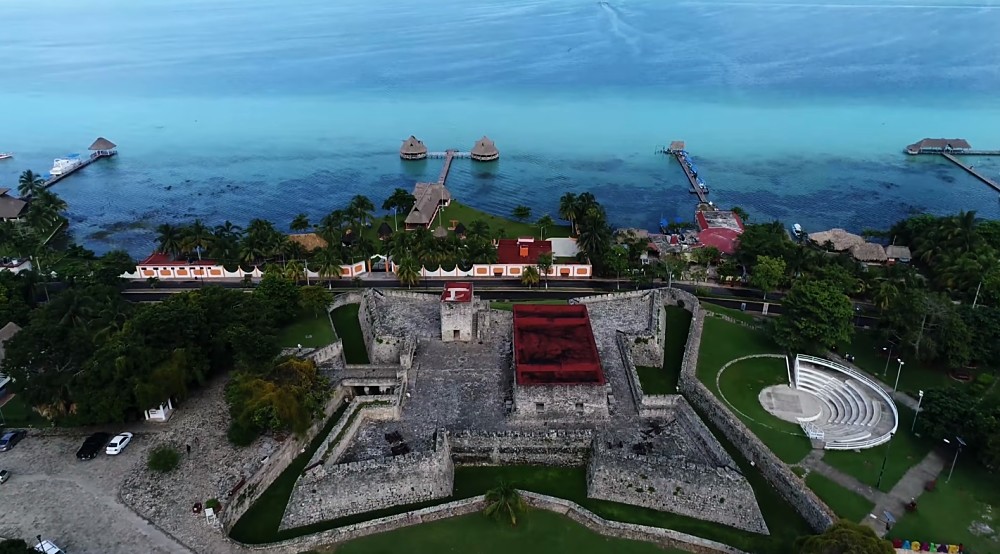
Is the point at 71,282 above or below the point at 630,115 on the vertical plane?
below

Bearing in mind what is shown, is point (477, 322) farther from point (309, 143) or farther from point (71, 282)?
point (309, 143)

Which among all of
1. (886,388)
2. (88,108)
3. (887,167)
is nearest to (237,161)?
(88,108)

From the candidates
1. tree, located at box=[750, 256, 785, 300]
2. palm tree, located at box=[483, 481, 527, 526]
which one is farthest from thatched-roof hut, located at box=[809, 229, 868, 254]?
palm tree, located at box=[483, 481, 527, 526]

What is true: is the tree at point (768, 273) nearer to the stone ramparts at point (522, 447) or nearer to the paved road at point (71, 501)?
the stone ramparts at point (522, 447)

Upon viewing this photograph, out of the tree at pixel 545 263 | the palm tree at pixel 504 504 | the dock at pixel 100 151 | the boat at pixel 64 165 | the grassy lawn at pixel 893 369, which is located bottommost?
the palm tree at pixel 504 504

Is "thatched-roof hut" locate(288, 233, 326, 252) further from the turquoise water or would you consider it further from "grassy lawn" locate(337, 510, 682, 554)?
"grassy lawn" locate(337, 510, 682, 554)

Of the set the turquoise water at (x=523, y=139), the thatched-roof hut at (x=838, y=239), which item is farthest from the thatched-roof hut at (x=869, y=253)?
the turquoise water at (x=523, y=139)
